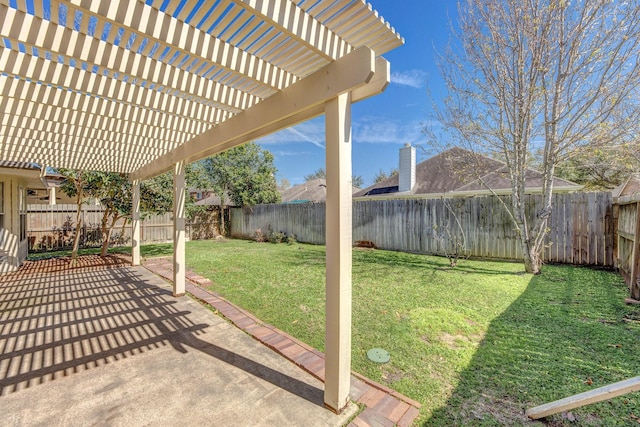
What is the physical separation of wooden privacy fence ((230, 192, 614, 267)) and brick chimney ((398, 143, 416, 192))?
4454 mm

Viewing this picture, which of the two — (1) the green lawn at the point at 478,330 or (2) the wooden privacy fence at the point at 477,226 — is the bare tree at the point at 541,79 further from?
(1) the green lawn at the point at 478,330

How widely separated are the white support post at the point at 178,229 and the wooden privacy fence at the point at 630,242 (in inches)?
273

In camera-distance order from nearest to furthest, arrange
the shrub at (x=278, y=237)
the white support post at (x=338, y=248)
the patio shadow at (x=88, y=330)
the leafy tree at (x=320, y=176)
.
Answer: the white support post at (x=338, y=248)
the patio shadow at (x=88, y=330)
the shrub at (x=278, y=237)
the leafy tree at (x=320, y=176)

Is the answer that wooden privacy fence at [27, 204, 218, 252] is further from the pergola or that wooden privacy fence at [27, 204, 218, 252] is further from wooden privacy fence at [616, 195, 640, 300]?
wooden privacy fence at [616, 195, 640, 300]

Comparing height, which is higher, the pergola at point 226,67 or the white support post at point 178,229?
the pergola at point 226,67

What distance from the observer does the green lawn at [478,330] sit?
2061 mm

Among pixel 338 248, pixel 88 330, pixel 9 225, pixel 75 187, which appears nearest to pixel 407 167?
pixel 338 248

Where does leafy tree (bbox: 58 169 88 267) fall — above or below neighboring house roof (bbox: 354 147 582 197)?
below

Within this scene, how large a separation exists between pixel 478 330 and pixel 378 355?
54.3 inches

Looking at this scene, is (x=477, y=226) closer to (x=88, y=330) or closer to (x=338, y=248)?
(x=338, y=248)

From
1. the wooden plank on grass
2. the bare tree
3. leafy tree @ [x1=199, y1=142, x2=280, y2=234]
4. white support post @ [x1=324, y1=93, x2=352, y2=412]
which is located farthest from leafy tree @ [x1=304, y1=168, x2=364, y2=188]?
the wooden plank on grass

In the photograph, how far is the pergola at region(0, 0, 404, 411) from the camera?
159 centimetres

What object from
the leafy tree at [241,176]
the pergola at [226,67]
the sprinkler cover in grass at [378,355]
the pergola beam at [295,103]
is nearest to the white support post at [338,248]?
the pergola at [226,67]

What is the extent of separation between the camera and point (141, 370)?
2496 mm
